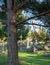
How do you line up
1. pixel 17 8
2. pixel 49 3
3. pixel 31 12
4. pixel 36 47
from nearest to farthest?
pixel 17 8 → pixel 49 3 → pixel 31 12 → pixel 36 47

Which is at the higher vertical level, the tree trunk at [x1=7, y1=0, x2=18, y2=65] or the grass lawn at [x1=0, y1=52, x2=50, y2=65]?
the tree trunk at [x1=7, y1=0, x2=18, y2=65]

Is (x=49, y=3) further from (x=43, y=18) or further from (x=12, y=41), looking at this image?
(x=12, y=41)

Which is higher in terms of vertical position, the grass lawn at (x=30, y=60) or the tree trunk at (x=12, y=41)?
the tree trunk at (x=12, y=41)

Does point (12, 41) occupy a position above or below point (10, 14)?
below

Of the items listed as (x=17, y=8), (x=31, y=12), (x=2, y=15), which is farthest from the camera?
(x=2, y=15)

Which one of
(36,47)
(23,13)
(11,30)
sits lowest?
(36,47)

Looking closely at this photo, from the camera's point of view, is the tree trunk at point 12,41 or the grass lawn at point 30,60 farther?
the grass lawn at point 30,60

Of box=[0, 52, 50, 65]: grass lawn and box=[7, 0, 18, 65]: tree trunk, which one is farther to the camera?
box=[0, 52, 50, 65]: grass lawn

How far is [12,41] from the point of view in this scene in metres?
6.65

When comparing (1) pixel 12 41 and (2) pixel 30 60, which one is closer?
(1) pixel 12 41

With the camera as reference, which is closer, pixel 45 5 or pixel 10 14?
pixel 10 14

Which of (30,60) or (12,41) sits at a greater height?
(12,41)

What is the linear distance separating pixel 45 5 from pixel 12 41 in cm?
143

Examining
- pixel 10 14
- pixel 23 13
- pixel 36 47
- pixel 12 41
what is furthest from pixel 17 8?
pixel 36 47
